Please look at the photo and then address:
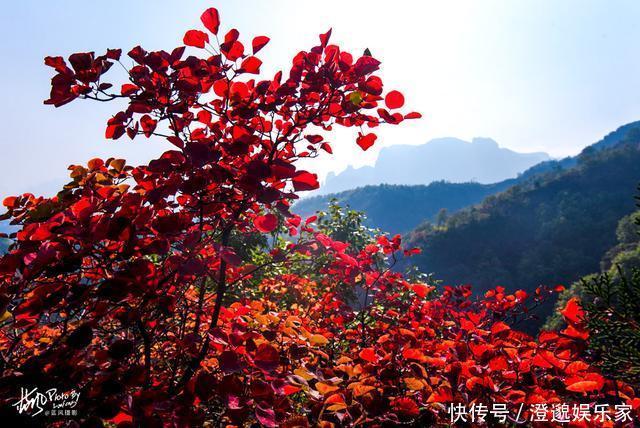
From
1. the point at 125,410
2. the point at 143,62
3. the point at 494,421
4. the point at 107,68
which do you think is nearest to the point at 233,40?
the point at 143,62

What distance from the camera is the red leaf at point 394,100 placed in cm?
178

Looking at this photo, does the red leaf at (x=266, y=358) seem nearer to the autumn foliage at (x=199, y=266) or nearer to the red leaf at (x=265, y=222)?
the autumn foliage at (x=199, y=266)

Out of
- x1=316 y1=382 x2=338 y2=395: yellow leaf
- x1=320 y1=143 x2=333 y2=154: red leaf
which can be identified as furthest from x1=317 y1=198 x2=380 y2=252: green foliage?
x1=316 y1=382 x2=338 y2=395: yellow leaf

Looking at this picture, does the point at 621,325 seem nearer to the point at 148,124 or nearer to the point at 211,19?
the point at 211,19

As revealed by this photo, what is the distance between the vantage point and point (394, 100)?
1.79 meters

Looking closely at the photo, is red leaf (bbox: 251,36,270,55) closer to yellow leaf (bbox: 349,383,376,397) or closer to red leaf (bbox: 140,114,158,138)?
red leaf (bbox: 140,114,158,138)

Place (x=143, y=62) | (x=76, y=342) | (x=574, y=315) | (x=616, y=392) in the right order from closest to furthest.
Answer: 1. (x=76, y=342)
2. (x=143, y=62)
3. (x=616, y=392)
4. (x=574, y=315)

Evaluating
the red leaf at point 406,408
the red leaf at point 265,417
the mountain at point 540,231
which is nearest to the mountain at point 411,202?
the mountain at point 540,231

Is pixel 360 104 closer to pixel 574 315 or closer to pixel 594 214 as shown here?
pixel 574 315

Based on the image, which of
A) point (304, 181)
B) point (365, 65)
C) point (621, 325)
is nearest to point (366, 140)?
point (365, 65)

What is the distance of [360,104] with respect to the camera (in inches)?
68.6

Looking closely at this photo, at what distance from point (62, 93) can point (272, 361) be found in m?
1.46

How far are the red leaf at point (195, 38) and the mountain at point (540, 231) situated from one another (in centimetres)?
5754

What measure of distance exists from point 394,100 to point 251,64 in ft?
2.45
